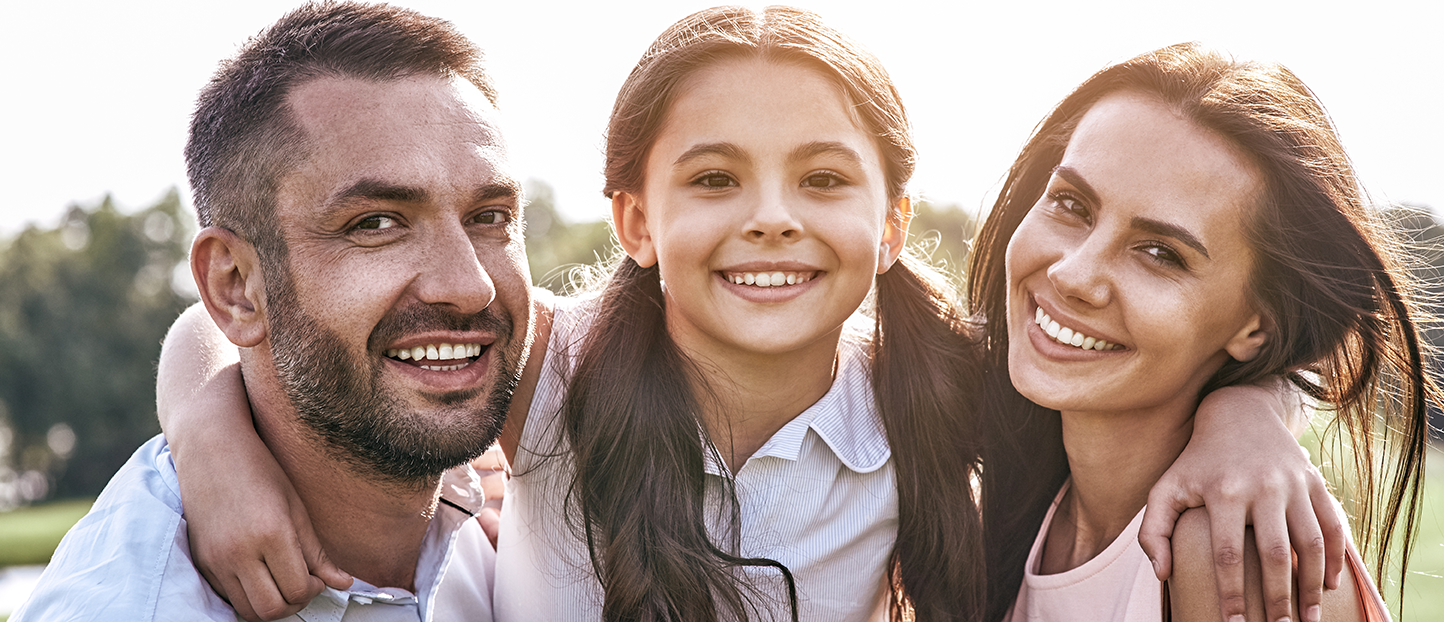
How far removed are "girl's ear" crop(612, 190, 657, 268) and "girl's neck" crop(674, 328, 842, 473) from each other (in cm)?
32

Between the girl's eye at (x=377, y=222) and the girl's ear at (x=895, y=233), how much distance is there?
5.36 feet

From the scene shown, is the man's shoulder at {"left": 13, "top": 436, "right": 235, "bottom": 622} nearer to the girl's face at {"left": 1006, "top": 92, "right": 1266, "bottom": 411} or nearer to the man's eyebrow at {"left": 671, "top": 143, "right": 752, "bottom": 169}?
the man's eyebrow at {"left": 671, "top": 143, "right": 752, "bottom": 169}

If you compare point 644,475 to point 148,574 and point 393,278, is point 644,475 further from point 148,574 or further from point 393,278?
point 148,574

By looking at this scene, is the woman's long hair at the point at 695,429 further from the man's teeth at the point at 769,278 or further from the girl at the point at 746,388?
the man's teeth at the point at 769,278

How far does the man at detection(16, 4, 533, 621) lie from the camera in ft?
9.31

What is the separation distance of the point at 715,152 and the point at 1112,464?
5.43ft

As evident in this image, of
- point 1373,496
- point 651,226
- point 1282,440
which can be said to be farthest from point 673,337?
point 1373,496

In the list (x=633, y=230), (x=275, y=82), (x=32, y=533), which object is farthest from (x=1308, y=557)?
(x=32, y=533)

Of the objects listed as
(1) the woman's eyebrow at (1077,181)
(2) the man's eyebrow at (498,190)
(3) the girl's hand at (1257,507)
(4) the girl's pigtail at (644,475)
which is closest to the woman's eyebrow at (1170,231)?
(1) the woman's eyebrow at (1077,181)

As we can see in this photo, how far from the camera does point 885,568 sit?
11.5ft

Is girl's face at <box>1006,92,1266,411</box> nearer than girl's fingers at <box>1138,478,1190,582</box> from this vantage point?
No

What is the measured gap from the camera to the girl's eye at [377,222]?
2.88 meters

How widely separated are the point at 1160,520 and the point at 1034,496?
85 centimetres

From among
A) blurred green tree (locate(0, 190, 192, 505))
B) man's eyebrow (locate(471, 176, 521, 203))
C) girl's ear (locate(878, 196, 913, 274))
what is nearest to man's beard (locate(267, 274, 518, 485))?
man's eyebrow (locate(471, 176, 521, 203))
